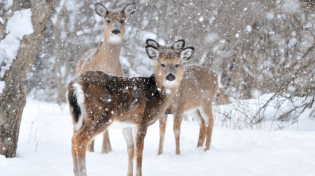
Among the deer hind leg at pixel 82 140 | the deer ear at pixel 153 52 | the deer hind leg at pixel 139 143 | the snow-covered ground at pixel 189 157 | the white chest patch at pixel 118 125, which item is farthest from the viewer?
the deer ear at pixel 153 52

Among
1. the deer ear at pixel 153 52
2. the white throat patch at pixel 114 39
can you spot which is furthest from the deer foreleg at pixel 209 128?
the white throat patch at pixel 114 39

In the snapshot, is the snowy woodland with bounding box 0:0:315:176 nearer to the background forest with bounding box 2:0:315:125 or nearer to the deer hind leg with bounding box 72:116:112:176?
the background forest with bounding box 2:0:315:125

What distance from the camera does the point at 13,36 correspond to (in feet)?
17.1

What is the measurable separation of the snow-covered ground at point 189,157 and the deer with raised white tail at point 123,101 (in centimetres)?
64

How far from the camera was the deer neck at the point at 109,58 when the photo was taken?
702 centimetres

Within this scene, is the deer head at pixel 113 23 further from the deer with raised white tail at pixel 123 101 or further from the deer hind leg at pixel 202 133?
the deer hind leg at pixel 202 133

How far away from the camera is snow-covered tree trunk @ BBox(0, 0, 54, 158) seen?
5137 millimetres

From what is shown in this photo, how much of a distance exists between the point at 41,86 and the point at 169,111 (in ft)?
42.2

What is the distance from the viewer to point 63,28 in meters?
14.2

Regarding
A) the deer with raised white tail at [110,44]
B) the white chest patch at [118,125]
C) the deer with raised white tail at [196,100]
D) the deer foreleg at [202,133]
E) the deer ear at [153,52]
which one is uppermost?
the deer with raised white tail at [110,44]

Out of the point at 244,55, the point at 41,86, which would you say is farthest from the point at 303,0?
the point at 41,86

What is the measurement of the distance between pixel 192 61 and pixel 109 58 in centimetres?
444

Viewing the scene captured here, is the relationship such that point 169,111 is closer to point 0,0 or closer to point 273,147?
point 273,147

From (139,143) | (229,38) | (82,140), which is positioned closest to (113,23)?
(139,143)
